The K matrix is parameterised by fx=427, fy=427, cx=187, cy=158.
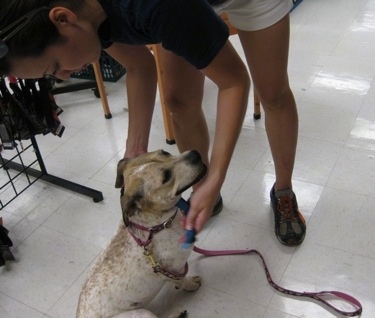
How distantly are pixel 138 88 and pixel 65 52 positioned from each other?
0.46 meters

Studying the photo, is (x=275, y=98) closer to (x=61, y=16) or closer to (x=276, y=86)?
(x=276, y=86)

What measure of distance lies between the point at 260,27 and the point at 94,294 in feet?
3.17

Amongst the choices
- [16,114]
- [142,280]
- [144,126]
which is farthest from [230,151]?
[16,114]

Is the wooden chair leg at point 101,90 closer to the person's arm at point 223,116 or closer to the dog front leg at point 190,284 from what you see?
the dog front leg at point 190,284

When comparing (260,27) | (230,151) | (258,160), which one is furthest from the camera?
(258,160)

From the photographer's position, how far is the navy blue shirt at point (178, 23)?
35.1 inches

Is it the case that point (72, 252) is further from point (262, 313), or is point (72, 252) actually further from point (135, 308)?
point (262, 313)

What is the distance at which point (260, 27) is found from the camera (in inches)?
51.4

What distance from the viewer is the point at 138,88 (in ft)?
4.65

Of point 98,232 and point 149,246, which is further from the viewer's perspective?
point 98,232

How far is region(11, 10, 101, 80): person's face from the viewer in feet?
3.02

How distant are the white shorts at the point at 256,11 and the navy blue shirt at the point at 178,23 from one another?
Result: 34 cm

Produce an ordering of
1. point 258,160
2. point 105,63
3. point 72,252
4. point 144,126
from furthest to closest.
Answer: point 105,63
point 258,160
point 72,252
point 144,126

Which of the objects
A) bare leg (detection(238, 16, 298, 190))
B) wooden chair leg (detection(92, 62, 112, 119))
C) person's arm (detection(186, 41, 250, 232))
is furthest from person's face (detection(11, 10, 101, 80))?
wooden chair leg (detection(92, 62, 112, 119))
